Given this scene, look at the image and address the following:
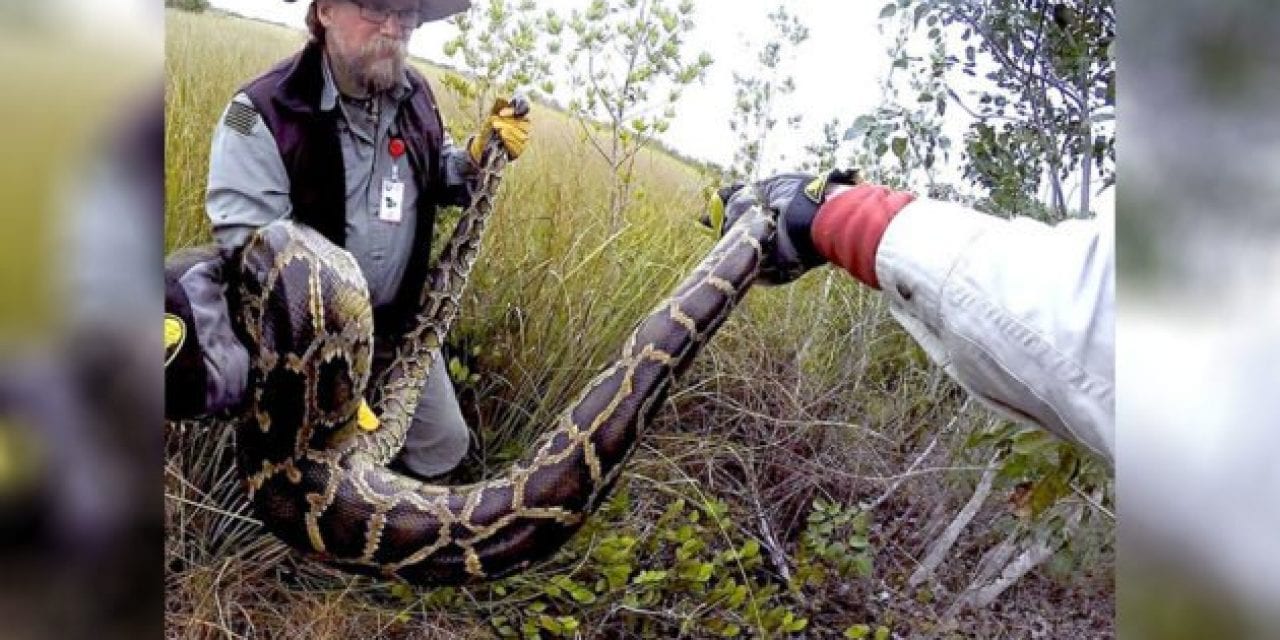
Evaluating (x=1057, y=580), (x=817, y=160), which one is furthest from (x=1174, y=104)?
(x=1057, y=580)

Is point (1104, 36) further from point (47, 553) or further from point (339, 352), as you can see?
point (47, 553)

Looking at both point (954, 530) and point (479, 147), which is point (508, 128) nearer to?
point (479, 147)

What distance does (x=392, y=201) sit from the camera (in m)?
1.64

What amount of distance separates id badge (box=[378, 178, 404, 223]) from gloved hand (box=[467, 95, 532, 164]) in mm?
111

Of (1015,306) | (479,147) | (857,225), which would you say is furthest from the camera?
(479,147)

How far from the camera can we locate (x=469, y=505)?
5.28ft

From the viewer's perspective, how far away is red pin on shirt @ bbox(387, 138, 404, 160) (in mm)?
1634

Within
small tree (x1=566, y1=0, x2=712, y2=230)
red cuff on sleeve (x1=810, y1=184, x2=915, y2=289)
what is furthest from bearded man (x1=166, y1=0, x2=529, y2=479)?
red cuff on sleeve (x1=810, y1=184, x2=915, y2=289)

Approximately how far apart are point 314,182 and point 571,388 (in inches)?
17.7

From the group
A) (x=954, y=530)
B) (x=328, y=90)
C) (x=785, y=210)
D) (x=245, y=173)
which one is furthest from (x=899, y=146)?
(x=245, y=173)

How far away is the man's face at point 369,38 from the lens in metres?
1.60

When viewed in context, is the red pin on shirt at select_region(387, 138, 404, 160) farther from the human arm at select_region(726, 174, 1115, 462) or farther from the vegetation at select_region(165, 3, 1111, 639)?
the human arm at select_region(726, 174, 1115, 462)

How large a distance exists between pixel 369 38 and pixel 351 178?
0.63ft

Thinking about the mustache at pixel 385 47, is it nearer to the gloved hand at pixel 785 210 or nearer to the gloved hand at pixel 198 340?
the gloved hand at pixel 198 340
